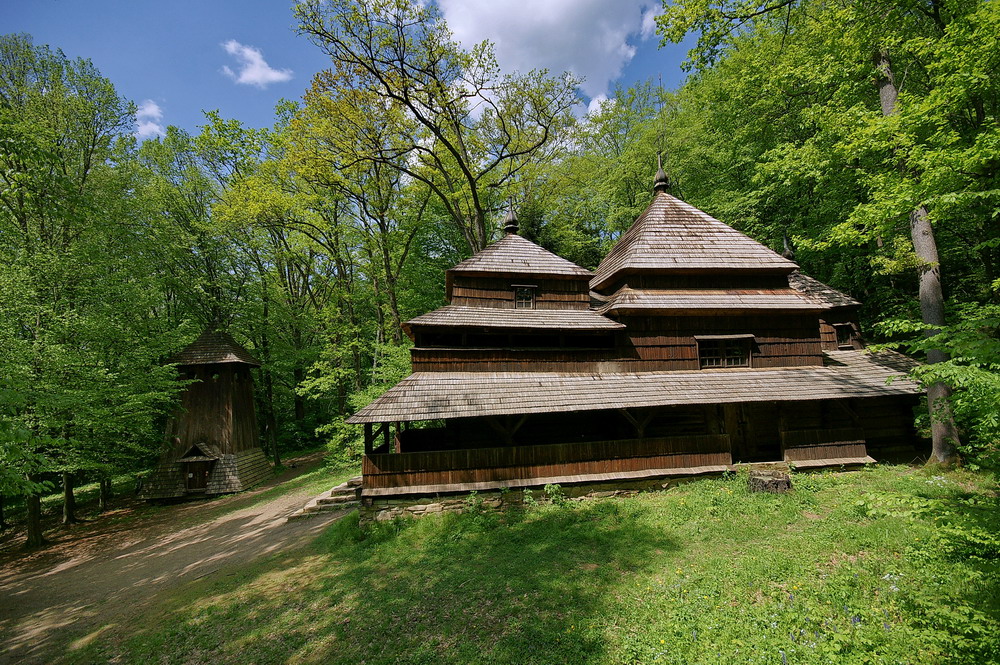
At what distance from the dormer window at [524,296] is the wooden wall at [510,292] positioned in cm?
12

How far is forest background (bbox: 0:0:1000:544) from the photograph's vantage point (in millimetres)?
A: 7535

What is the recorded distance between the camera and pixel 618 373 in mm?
11742

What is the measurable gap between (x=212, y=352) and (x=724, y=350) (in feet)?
74.6

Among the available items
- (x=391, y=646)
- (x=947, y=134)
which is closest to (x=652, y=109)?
(x=947, y=134)

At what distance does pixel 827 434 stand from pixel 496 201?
1970 cm

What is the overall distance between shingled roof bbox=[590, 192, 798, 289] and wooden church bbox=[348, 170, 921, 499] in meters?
0.07

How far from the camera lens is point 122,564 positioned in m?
11.1

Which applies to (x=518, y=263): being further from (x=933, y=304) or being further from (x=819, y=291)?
(x=819, y=291)

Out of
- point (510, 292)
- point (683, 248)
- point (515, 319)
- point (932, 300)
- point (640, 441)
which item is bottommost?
point (640, 441)

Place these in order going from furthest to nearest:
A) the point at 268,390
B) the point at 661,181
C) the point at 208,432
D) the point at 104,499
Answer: the point at 268,390, the point at 208,432, the point at 104,499, the point at 661,181

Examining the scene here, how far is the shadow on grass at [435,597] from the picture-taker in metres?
5.42

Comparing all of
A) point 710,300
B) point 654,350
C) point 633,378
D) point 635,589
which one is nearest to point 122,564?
point 635,589

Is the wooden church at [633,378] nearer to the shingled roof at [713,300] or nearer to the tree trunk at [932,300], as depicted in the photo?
the shingled roof at [713,300]

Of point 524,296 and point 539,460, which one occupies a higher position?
point 524,296
